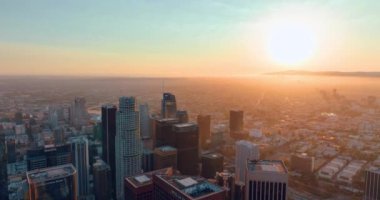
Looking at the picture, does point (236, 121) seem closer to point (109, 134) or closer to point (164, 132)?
point (164, 132)

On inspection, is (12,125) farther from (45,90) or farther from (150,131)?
(45,90)

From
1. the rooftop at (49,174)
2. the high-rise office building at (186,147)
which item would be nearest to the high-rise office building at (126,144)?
the high-rise office building at (186,147)

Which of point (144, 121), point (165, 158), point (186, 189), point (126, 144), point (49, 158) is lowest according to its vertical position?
point (49, 158)

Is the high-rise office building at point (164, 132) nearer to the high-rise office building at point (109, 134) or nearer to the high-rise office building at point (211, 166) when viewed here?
the high-rise office building at point (211, 166)

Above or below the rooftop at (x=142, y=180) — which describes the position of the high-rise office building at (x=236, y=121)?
below

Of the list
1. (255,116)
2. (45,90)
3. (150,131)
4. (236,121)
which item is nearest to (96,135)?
(150,131)

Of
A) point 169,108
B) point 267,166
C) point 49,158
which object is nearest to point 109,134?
point 49,158
